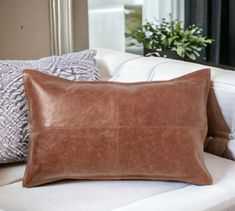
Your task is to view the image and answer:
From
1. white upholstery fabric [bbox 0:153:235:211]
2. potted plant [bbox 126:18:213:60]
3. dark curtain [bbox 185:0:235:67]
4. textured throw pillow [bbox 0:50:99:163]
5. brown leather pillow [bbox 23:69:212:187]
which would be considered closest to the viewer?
white upholstery fabric [bbox 0:153:235:211]

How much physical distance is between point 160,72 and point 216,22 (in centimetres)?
162

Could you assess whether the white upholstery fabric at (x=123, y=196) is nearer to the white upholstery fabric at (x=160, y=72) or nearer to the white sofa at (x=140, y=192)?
the white sofa at (x=140, y=192)

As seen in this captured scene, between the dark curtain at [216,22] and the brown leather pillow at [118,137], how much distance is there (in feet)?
5.82

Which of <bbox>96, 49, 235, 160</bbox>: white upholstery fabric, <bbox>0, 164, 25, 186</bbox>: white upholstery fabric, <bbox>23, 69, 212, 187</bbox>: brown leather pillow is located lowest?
<bbox>0, 164, 25, 186</bbox>: white upholstery fabric

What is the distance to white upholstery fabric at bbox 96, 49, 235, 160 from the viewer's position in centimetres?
151

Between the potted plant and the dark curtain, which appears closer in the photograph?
the potted plant

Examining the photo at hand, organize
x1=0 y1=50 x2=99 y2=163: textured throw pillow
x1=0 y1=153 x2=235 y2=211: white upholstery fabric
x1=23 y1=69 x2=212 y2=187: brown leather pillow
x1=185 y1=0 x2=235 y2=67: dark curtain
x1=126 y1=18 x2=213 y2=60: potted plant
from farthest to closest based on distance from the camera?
1. x1=185 y1=0 x2=235 y2=67: dark curtain
2. x1=126 y1=18 x2=213 y2=60: potted plant
3. x1=0 y1=50 x2=99 y2=163: textured throw pillow
4. x1=23 y1=69 x2=212 y2=187: brown leather pillow
5. x1=0 y1=153 x2=235 y2=211: white upholstery fabric

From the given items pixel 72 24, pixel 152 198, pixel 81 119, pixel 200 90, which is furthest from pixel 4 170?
pixel 72 24

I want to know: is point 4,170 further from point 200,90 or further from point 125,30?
point 125,30

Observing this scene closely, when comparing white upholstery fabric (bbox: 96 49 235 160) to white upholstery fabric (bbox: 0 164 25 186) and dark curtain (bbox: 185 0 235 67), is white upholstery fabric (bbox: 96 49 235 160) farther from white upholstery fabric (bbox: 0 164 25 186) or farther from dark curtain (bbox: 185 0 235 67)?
dark curtain (bbox: 185 0 235 67)

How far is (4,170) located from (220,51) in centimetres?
211

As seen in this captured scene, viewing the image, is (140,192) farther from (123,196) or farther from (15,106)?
(15,106)

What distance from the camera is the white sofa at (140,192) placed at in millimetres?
1229

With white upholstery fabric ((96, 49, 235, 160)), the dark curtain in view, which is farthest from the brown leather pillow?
the dark curtain
